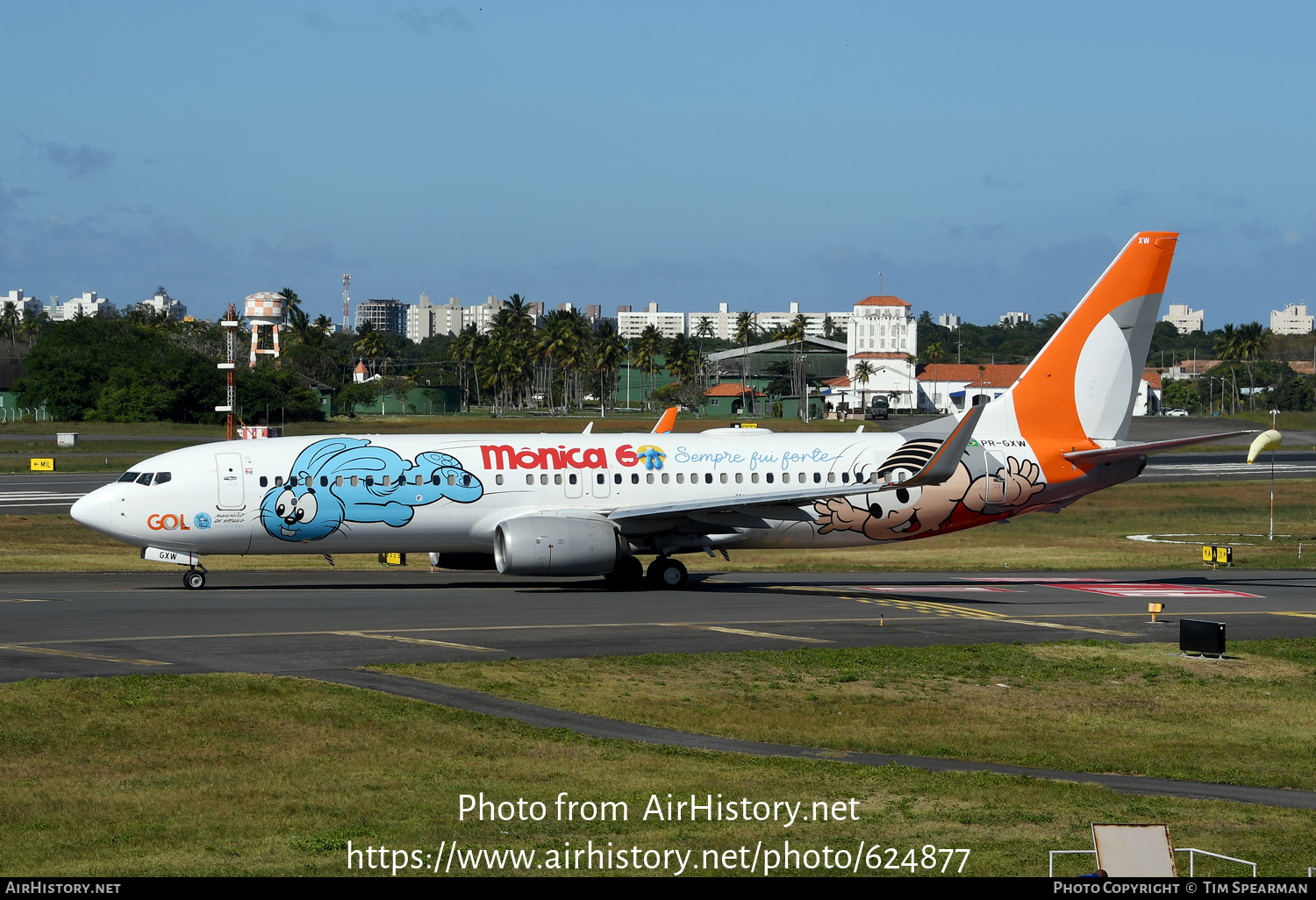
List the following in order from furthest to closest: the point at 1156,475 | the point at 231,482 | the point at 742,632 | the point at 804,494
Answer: the point at 1156,475 < the point at 804,494 < the point at 231,482 < the point at 742,632

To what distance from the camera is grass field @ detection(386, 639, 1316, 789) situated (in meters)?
20.2

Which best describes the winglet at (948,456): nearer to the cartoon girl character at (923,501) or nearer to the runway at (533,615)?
the cartoon girl character at (923,501)

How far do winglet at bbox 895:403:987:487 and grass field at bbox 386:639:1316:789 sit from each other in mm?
7682

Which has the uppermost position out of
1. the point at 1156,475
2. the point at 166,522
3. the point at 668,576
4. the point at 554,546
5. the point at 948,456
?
the point at 948,456

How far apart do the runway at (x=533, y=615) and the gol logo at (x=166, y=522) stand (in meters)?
1.77

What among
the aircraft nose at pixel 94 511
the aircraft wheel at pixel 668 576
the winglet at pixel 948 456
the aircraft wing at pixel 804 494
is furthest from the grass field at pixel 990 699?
the aircraft nose at pixel 94 511

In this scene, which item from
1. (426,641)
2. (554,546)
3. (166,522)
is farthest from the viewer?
(166,522)

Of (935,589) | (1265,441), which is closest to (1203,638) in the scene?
(935,589)

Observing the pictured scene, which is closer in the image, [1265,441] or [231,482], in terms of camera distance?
[231,482]

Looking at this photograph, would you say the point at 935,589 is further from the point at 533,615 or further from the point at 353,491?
the point at 353,491

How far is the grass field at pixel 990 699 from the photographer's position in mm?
20188

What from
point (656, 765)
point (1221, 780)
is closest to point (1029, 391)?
point (1221, 780)

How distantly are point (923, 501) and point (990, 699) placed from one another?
16368 millimetres

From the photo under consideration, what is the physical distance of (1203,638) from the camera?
28.3m
